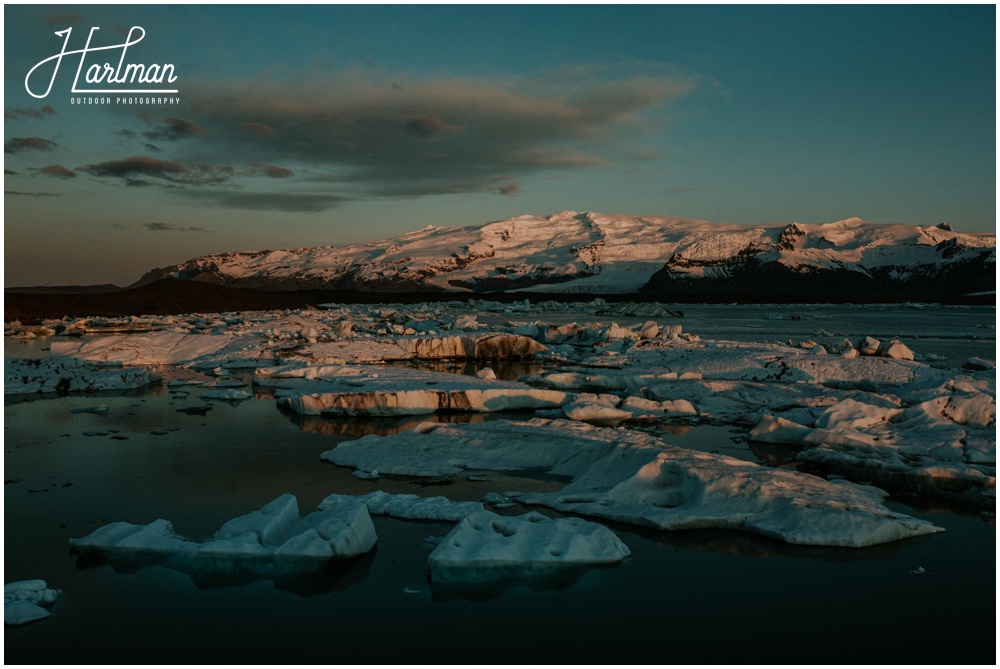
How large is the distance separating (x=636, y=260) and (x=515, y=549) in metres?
115

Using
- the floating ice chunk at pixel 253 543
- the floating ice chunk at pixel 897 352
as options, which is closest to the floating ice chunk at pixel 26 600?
the floating ice chunk at pixel 253 543

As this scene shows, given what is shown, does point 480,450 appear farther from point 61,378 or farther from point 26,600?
point 61,378

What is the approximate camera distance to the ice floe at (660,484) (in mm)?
6949

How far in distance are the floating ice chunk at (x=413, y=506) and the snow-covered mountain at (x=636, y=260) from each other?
8766cm

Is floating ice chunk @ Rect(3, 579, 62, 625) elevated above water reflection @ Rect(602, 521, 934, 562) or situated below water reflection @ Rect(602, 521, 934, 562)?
above

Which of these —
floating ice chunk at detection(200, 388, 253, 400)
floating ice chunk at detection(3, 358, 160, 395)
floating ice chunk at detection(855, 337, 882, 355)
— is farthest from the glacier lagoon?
floating ice chunk at detection(855, 337, 882, 355)

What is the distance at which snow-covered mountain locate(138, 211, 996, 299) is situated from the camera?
95.1 meters

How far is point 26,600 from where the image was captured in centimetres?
546

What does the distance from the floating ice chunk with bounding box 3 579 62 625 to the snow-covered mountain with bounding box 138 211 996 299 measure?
3580 inches

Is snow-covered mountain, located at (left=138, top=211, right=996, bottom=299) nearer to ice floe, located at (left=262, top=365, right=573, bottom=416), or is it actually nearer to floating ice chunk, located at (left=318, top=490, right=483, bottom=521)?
ice floe, located at (left=262, top=365, right=573, bottom=416)

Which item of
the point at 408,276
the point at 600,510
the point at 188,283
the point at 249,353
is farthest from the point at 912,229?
the point at 600,510

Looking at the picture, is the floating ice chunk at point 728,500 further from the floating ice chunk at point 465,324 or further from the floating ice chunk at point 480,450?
the floating ice chunk at point 465,324

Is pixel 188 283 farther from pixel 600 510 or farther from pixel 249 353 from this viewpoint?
pixel 600 510

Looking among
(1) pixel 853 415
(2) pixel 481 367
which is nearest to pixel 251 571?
(1) pixel 853 415
